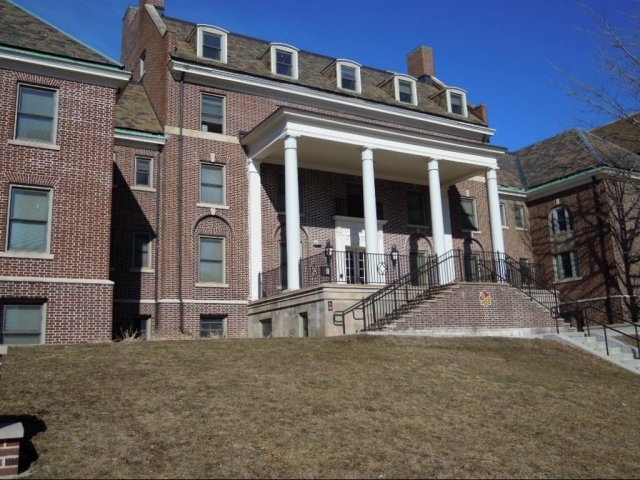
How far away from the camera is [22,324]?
1600 cm

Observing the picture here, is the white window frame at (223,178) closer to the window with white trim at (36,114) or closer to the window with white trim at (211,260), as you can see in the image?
the window with white trim at (211,260)

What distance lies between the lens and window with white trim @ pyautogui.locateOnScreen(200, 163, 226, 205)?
23344 millimetres

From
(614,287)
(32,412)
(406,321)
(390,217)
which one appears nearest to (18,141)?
(32,412)

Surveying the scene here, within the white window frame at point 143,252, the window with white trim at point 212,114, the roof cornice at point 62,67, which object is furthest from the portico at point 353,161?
the roof cornice at point 62,67

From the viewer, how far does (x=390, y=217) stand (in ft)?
89.4

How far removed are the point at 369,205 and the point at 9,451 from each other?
16.5 meters

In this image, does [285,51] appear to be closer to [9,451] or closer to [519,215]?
[519,215]

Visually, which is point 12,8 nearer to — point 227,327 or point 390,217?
point 227,327

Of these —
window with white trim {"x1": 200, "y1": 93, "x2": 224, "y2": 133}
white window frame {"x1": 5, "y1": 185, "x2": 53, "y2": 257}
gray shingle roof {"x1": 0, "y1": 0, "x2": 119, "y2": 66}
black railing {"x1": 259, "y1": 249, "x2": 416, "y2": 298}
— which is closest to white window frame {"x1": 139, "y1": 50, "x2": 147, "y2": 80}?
window with white trim {"x1": 200, "y1": 93, "x2": 224, "y2": 133}

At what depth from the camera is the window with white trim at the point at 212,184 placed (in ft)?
76.6

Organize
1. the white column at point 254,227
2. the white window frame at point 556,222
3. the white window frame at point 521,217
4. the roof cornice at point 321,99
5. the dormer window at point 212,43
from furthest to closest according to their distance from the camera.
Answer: the white window frame at point 521,217 < the white window frame at point 556,222 < the dormer window at point 212,43 < the roof cornice at point 321,99 < the white column at point 254,227

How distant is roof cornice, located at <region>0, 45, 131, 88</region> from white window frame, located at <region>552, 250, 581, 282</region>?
2301cm

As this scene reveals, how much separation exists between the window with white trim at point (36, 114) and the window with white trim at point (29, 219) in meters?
1.51

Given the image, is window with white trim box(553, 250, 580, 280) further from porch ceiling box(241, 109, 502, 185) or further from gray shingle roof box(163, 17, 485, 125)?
porch ceiling box(241, 109, 502, 185)
